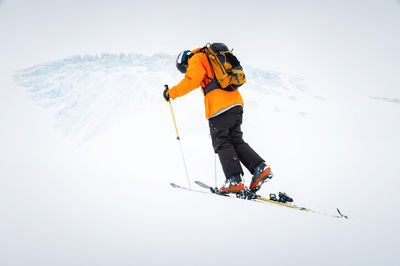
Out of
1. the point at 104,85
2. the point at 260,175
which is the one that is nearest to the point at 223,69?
the point at 260,175

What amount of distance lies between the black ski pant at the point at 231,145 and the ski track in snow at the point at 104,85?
3.56m

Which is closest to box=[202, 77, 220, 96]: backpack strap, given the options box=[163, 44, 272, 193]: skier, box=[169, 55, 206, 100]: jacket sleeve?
box=[163, 44, 272, 193]: skier

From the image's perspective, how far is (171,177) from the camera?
3.02 metres

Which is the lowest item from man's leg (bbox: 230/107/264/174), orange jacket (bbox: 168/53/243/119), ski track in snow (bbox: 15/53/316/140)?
man's leg (bbox: 230/107/264/174)

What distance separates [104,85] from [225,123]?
222 inches

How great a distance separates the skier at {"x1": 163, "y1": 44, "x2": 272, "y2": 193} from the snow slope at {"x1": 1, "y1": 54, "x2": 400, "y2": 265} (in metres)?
0.37

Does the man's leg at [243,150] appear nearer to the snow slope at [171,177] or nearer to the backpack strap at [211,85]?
the backpack strap at [211,85]

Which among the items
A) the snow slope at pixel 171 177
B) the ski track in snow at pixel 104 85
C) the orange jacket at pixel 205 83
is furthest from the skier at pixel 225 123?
the ski track in snow at pixel 104 85

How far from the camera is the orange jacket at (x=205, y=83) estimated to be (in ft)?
6.52

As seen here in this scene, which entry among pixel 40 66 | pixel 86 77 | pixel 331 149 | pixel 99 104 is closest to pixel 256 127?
pixel 331 149

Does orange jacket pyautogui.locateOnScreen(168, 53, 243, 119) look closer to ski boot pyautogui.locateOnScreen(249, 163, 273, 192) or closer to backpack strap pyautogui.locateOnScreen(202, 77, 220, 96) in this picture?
backpack strap pyautogui.locateOnScreen(202, 77, 220, 96)

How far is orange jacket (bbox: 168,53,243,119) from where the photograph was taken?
6.52 feet

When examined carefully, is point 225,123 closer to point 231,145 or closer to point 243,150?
point 231,145

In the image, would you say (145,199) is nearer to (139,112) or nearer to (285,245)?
(285,245)
